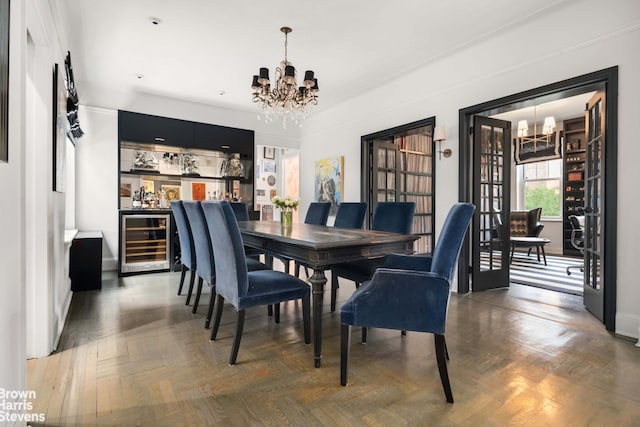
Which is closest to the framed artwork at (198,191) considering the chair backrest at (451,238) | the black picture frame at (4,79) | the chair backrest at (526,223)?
the black picture frame at (4,79)

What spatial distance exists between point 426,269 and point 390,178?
325 cm

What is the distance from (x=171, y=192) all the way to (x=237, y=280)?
4250mm

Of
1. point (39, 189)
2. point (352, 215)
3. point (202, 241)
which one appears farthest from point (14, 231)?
point (352, 215)

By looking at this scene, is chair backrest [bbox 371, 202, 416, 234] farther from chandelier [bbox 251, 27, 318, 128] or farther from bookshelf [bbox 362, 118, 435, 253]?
bookshelf [bbox 362, 118, 435, 253]

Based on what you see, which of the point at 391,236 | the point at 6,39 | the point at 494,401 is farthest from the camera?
the point at 391,236

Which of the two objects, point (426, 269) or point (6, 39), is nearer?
point (6, 39)

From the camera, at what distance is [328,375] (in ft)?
6.52

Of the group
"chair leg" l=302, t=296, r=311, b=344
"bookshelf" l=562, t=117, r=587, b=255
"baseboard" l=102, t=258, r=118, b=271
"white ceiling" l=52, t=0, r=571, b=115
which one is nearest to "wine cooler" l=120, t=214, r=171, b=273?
"baseboard" l=102, t=258, r=118, b=271

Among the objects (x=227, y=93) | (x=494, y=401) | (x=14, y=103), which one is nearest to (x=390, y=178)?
(x=227, y=93)

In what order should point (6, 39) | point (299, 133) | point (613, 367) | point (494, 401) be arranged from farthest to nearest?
1. point (299, 133)
2. point (613, 367)
3. point (494, 401)
4. point (6, 39)

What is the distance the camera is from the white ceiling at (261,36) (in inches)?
119

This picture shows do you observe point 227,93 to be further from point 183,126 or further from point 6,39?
point 6,39

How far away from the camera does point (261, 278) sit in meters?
2.34

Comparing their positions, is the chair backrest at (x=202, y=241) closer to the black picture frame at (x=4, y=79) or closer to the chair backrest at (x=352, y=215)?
the black picture frame at (x=4, y=79)
